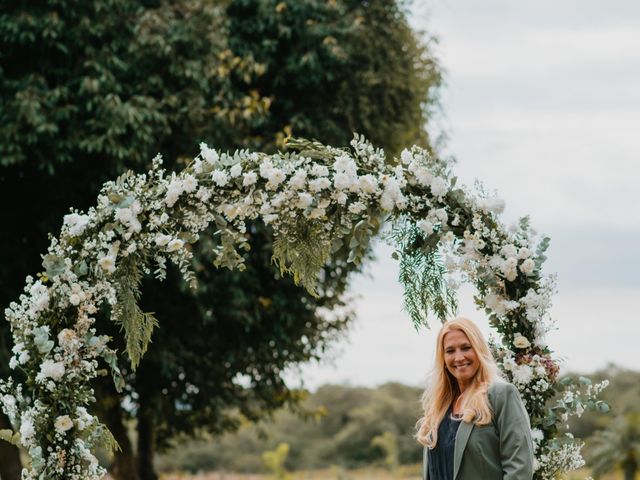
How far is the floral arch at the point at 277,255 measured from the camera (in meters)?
5.47

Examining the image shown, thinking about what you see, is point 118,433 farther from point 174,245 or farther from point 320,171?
point 320,171

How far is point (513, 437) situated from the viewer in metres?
4.48

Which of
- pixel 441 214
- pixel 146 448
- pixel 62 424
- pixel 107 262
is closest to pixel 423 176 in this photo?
pixel 441 214

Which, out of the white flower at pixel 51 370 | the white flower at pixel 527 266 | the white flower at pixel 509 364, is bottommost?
the white flower at pixel 509 364

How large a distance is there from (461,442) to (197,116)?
681 centimetres

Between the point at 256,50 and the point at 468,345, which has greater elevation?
the point at 256,50

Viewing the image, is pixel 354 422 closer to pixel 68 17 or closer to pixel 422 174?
pixel 68 17

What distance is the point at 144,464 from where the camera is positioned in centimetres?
1362

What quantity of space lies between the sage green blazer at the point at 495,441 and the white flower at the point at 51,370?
2.24m

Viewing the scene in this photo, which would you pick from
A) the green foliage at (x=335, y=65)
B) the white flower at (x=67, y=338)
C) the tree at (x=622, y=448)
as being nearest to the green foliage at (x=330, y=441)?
the tree at (x=622, y=448)

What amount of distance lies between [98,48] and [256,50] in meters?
2.12

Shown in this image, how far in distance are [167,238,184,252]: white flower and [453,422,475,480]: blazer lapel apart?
6.39 ft

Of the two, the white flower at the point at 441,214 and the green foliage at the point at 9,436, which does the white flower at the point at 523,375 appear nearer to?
the white flower at the point at 441,214

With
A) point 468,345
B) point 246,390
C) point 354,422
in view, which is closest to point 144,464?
point 246,390
